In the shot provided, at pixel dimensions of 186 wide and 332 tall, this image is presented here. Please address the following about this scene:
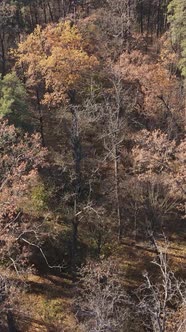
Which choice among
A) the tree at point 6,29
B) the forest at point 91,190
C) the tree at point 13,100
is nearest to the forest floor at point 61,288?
the forest at point 91,190

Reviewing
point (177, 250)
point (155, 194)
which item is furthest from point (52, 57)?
point (177, 250)

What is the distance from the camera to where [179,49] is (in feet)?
140

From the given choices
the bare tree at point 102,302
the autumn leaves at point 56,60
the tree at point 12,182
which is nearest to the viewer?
the bare tree at point 102,302

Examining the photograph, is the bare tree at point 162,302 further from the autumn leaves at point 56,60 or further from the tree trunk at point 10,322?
the autumn leaves at point 56,60

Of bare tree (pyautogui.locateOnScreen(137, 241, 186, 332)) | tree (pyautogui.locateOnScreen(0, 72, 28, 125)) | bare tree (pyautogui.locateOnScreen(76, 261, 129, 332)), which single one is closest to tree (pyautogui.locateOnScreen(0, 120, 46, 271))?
tree (pyautogui.locateOnScreen(0, 72, 28, 125))

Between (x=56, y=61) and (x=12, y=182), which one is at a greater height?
(x=56, y=61)

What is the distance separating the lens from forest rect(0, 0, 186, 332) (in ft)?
83.9

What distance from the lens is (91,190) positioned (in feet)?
101

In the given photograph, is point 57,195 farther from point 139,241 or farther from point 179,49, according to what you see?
point 179,49

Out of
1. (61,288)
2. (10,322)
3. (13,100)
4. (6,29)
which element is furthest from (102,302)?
(6,29)

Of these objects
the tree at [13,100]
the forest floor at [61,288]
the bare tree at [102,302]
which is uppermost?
the tree at [13,100]

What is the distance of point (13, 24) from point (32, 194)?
25871mm

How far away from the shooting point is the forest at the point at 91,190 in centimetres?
2556

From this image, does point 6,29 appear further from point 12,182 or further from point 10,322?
point 10,322
